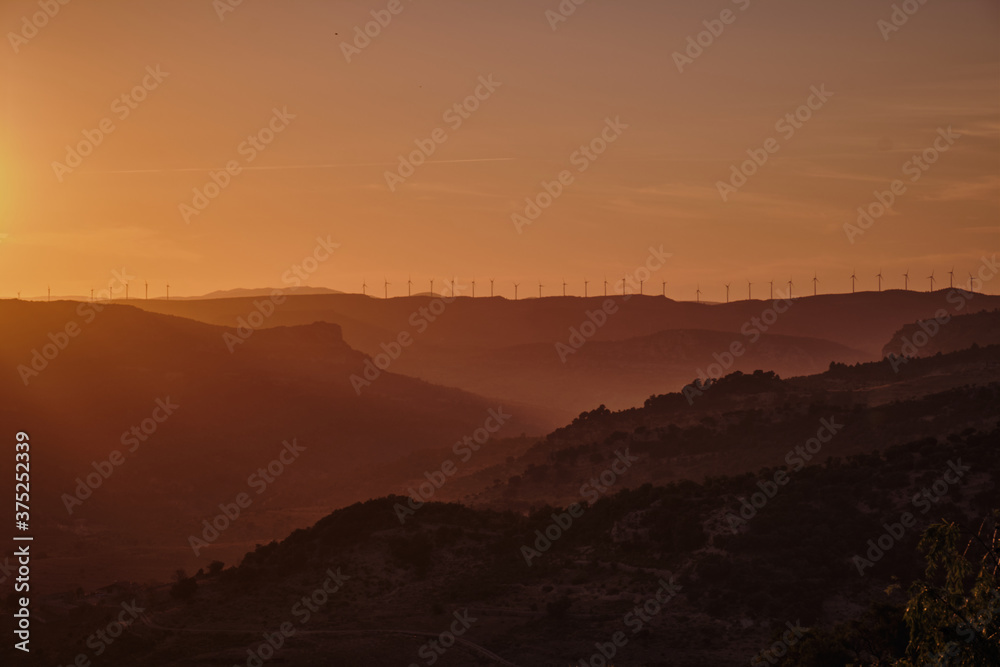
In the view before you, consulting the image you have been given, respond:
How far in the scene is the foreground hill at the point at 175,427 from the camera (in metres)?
94.2

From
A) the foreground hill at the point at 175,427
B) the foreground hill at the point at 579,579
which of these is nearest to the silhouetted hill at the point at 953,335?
the foreground hill at the point at 175,427

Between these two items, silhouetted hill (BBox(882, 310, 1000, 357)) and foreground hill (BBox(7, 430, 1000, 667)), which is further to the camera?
silhouetted hill (BBox(882, 310, 1000, 357))

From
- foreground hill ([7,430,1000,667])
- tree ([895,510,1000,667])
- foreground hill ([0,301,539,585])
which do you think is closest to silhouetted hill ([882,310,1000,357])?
foreground hill ([0,301,539,585])

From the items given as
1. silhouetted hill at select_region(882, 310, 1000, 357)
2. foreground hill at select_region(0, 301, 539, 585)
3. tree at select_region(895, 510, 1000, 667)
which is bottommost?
silhouetted hill at select_region(882, 310, 1000, 357)

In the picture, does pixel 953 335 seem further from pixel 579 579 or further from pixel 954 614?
pixel 954 614

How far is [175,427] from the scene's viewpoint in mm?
123188

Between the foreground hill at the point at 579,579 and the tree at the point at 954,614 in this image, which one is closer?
the tree at the point at 954,614

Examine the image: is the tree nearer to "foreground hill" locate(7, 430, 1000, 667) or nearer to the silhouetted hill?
"foreground hill" locate(7, 430, 1000, 667)

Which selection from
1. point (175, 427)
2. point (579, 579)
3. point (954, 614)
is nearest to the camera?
point (954, 614)

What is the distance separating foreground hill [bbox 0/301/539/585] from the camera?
9425 centimetres

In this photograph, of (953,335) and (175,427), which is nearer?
(175,427)

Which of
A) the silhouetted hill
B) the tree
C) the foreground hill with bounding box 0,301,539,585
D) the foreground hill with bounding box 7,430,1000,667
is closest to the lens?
the tree

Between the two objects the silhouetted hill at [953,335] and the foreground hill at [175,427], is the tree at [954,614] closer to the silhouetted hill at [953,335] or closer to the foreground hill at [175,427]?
the foreground hill at [175,427]

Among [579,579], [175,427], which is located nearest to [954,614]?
[579,579]
